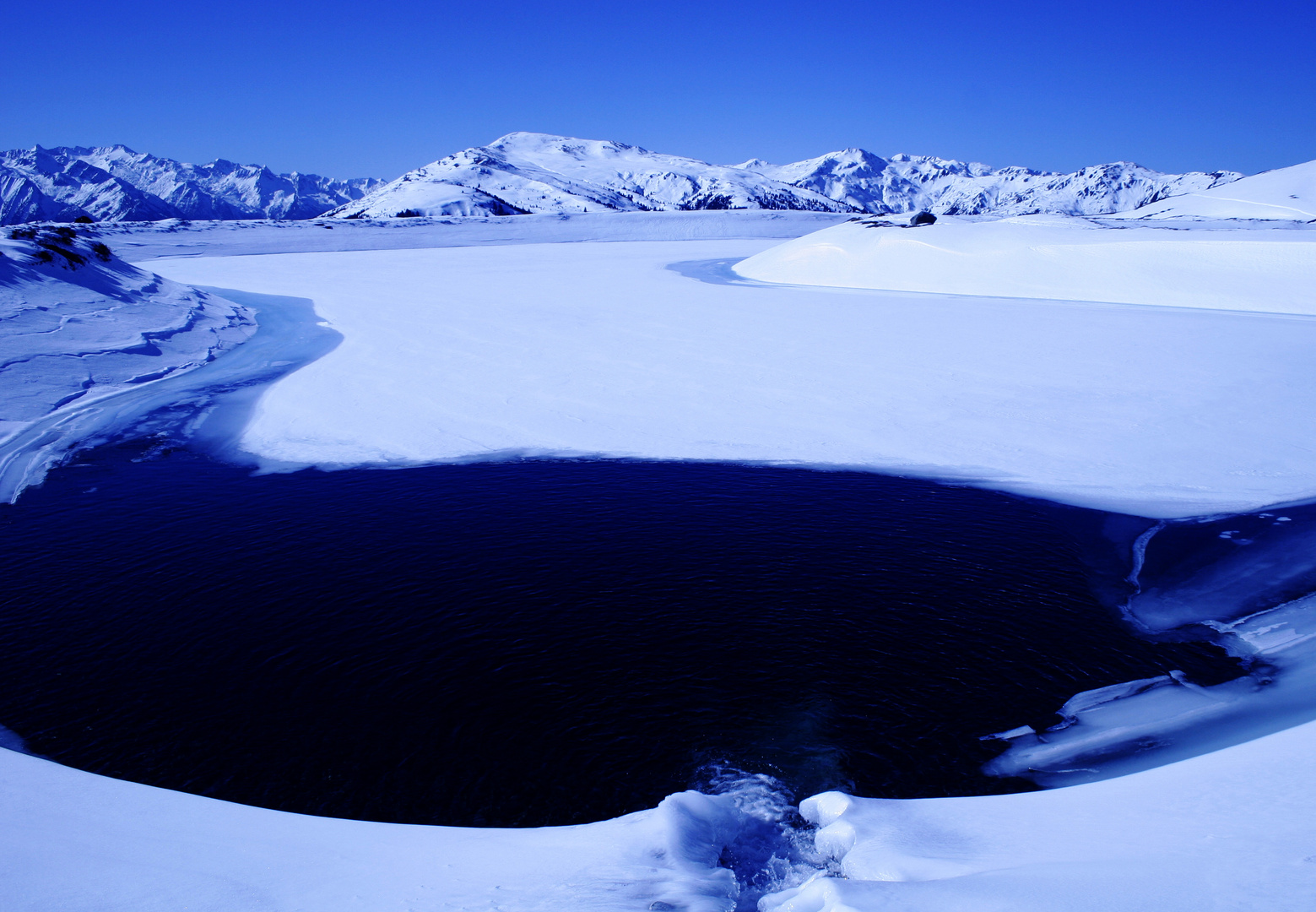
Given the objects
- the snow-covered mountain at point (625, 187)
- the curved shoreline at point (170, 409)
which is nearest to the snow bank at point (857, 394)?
the curved shoreline at point (170, 409)

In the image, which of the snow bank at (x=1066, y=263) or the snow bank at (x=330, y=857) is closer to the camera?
the snow bank at (x=330, y=857)

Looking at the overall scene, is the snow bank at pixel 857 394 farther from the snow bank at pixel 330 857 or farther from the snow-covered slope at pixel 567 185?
the snow-covered slope at pixel 567 185

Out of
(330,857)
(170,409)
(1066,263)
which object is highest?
(1066,263)

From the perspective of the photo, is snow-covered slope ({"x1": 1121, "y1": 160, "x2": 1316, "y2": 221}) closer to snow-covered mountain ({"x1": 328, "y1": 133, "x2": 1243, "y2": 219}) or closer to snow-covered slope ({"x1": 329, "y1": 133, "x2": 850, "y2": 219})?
snow-covered mountain ({"x1": 328, "y1": 133, "x2": 1243, "y2": 219})

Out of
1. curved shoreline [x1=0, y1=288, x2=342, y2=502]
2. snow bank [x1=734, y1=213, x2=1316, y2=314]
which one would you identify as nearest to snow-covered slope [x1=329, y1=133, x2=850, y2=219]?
snow bank [x1=734, y1=213, x2=1316, y2=314]

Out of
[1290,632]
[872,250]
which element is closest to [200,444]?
[1290,632]

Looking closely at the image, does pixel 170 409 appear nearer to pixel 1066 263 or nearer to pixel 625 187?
pixel 1066 263

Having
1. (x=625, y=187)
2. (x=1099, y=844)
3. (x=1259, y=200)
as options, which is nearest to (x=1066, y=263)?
(x=1259, y=200)

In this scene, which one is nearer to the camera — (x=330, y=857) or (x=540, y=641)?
(x=330, y=857)
